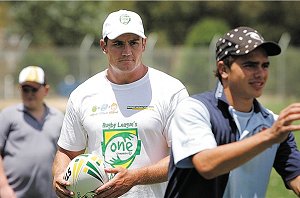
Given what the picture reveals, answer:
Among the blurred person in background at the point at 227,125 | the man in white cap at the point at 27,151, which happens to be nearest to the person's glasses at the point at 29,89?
the man in white cap at the point at 27,151

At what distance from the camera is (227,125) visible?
4.97 meters

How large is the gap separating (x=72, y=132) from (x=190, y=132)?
6.33ft

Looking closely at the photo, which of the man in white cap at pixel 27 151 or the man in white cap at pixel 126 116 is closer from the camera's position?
the man in white cap at pixel 126 116

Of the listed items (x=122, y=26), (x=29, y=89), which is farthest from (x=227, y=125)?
(x=29, y=89)

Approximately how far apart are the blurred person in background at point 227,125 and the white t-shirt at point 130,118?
1209 millimetres

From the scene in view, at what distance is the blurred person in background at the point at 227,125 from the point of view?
4836 millimetres

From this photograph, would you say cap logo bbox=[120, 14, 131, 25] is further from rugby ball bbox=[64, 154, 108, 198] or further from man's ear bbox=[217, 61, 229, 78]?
man's ear bbox=[217, 61, 229, 78]

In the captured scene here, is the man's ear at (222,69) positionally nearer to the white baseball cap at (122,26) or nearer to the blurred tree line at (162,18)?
the white baseball cap at (122,26)

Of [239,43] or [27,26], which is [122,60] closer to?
[239,43]

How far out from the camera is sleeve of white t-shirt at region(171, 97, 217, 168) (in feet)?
15.8

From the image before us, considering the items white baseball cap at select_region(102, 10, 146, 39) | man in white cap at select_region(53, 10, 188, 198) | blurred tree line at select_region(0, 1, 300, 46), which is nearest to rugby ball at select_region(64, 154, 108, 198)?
man in white cap at select_region(53, 10, 188, 198)

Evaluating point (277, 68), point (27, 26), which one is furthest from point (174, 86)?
point (27, 26)

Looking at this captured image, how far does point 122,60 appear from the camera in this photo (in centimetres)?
A: 643

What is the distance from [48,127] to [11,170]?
551mm
